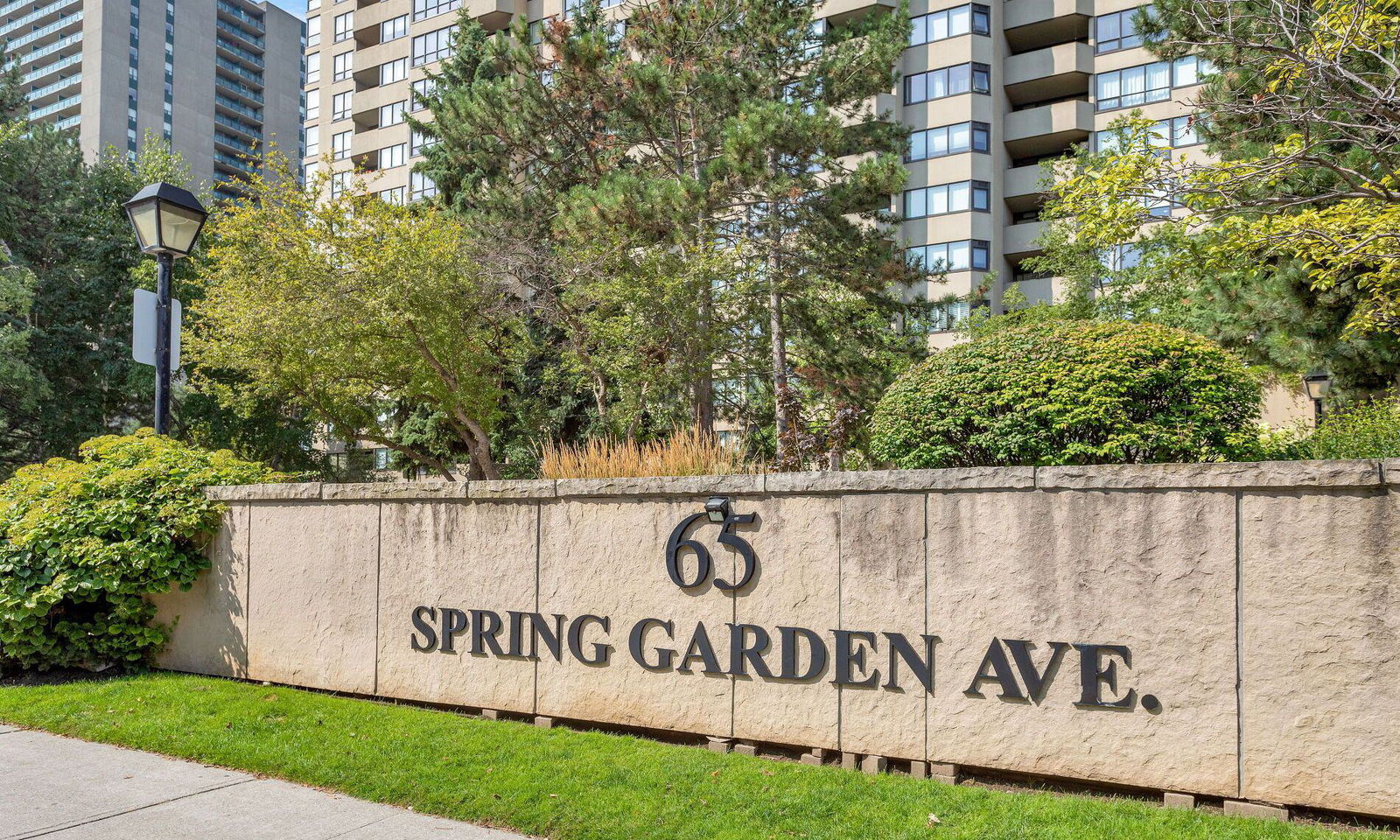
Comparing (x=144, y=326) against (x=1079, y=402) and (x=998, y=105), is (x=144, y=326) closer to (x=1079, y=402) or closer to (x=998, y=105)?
(x=1079, y=402)

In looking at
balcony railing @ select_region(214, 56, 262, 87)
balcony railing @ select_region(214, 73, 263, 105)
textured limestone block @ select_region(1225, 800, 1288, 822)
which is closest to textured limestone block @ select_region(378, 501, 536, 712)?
textured limestone block @ select_region(1225, 800, 1288, 822)

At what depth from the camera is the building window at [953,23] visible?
122 ft

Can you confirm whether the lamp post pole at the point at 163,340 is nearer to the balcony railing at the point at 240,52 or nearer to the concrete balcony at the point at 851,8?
the concrete balcony at the point at 851,8

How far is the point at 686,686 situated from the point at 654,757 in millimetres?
667

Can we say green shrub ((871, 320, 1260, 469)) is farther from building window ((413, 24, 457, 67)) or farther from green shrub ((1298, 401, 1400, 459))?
building window ((413, 24, 457, 67))

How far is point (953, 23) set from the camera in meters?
37.4

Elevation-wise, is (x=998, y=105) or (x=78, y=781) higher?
(x=998, y=105)

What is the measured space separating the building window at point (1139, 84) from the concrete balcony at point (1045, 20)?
2.34 meters

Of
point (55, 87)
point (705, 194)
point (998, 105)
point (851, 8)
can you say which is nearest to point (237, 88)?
point (55, 87)

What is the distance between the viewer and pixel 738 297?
18625mm

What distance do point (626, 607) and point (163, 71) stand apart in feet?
334

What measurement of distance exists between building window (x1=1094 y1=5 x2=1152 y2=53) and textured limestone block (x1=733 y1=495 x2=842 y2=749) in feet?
119

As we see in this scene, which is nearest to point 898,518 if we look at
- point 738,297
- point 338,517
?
point 338,517

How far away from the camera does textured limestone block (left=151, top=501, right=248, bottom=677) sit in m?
9.45
